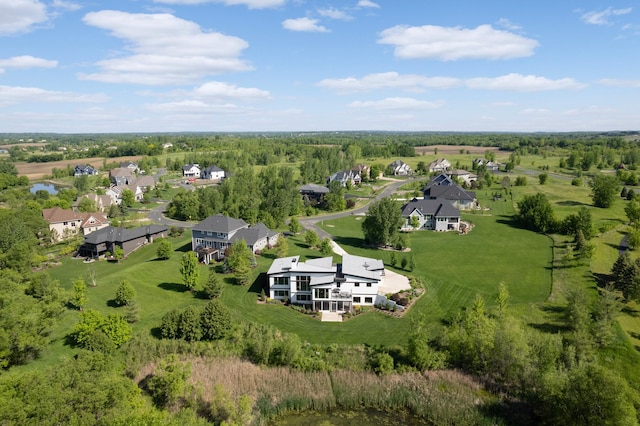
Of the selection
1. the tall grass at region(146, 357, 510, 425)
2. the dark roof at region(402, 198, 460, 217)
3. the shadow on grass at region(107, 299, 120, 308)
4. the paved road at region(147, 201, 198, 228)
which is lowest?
the tall grass at region(146, 357, 510, 425)

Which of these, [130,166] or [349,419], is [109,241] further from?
[130,166]

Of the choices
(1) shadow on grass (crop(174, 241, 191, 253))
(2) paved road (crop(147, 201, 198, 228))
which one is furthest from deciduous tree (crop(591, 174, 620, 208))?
(2) paved road (crop(147, 201, 198, 228))

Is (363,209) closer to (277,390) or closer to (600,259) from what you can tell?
(600,259)

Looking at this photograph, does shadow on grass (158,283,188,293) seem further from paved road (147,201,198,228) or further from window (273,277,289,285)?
paved road (147,201,198,228)

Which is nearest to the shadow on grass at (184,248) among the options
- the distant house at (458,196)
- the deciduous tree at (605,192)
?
the distant house at (458,196)

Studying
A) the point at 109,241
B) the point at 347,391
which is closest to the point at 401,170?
the point at 109,241

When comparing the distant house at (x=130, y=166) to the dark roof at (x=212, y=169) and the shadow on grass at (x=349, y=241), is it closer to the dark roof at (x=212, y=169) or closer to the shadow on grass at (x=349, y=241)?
the dark roof at (x=212, y=169)

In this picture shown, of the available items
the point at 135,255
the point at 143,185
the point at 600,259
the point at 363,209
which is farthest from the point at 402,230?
the point at 143,185
